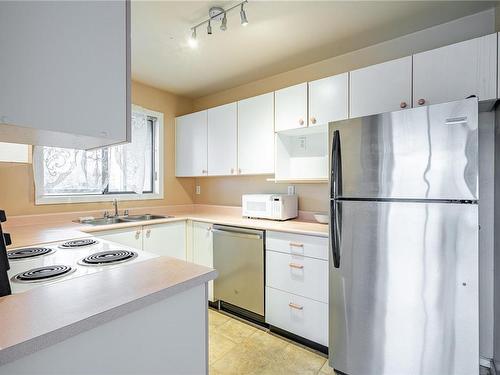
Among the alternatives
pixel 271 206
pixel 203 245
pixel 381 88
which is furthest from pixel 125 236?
pixel 381 88

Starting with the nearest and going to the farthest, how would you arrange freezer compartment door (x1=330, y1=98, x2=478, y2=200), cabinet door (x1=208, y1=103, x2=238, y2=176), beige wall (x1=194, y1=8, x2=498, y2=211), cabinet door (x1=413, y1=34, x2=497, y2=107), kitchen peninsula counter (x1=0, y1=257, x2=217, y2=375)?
kitchen peninsula counter (x1=0, y1=257, x2=217, y2=375), freezer compartment door (x1=330, y1=98, x2=478, y2=200), cabinet door (x1=413, y1=34, x2=497, y2=107), beige wall (x1=194, y1=8, x2=498, y2=211), cabinet door (x1=208, y1=103, x2=238, y2=176)

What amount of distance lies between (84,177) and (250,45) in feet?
7.01

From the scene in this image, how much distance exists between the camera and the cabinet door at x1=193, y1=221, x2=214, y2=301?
2729 millimetres

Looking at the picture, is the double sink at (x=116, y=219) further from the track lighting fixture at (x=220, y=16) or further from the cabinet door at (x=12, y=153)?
the track lighting fixture at (x=220, y=16)

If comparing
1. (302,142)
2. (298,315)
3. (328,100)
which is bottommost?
(298,315)

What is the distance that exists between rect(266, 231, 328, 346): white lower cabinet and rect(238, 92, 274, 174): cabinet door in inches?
30.0

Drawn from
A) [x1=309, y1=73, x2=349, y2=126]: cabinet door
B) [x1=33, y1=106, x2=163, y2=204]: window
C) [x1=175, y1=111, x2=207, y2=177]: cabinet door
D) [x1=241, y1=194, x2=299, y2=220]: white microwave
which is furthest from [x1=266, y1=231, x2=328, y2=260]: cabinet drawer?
[x1=33, y1=106, x2=163, y2=204]: window

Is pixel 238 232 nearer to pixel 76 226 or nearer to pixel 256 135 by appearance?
pixel 256 135

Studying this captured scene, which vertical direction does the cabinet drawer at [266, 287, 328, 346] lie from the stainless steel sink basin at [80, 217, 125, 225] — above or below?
below

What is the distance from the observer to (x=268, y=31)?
207 cm

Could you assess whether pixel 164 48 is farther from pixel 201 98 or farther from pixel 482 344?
pixel 482 344

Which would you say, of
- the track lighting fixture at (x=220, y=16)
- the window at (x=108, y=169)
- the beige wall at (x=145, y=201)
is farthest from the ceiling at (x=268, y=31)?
the window at (x=108, y=169)

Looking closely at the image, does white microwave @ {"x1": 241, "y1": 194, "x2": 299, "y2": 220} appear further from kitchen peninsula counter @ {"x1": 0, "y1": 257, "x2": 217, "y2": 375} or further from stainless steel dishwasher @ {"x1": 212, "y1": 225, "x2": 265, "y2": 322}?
kitchen peninsula counter @ {"x1": 0, "y1": 257, "x2": 217, "y2": 375}

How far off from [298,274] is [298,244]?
241 mm
